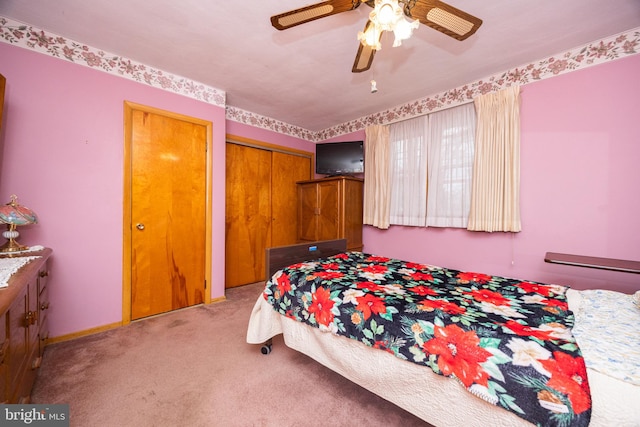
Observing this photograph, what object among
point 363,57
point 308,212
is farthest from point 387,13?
point 308,212

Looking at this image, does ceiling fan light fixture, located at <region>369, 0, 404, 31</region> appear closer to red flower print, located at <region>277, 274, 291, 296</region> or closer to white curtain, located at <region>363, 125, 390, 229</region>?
red flower print, located at <region>277, 274, 291, 296</region>

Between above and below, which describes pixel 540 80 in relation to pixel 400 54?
below

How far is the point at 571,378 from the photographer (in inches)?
A: 31.4

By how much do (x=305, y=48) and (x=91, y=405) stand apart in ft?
9.55

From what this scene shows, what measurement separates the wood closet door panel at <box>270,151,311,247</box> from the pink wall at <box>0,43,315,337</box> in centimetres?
186

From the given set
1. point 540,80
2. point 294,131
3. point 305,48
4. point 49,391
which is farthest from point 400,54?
point 49,391

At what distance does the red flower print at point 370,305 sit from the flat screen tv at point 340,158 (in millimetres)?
2622

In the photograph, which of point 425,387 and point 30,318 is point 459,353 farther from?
point 30,318

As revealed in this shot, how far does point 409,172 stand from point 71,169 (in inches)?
138

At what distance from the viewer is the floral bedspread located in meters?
0.83

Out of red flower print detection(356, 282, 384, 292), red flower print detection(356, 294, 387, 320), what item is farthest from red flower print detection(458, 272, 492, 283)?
red flower print detection(356, 294, 387, 320)

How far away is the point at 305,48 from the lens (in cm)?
214

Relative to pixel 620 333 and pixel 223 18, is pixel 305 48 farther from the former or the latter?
pixel 620 333

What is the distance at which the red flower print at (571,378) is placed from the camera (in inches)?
30.0
